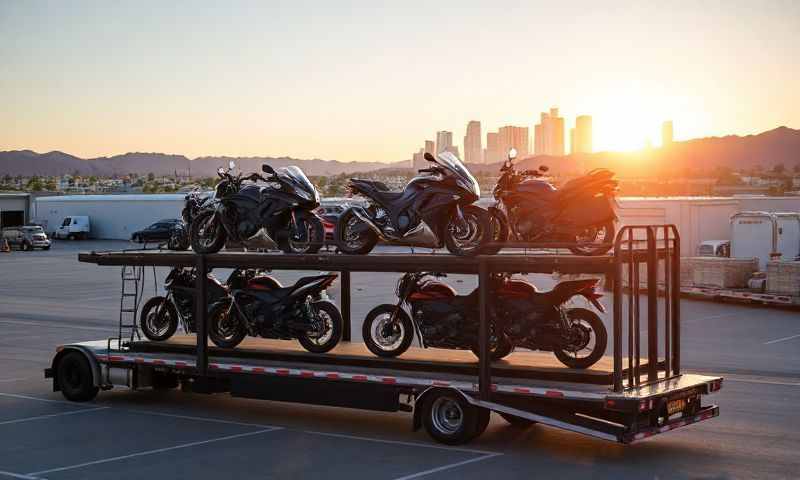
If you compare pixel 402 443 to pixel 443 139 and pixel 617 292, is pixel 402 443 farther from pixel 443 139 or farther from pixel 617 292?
pixel 443 139

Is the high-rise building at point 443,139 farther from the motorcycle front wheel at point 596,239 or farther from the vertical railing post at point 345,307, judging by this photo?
the motorcycle front wheel at point 596,239

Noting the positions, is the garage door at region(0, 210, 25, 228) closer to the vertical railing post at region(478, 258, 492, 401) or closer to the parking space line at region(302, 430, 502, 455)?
the parking space line at region(302, 430, 502, 455)

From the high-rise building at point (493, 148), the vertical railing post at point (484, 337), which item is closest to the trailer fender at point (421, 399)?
the vertical railing post at point (484, 337)

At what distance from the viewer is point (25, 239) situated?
65.6m

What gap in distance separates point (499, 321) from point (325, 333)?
2821mm

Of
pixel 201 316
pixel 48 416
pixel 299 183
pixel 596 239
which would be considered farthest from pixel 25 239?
pixel 596 239

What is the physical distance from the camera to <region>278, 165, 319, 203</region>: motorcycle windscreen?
51.5 ft

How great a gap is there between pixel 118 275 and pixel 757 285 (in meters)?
25.7

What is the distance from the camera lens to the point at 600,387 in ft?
39.6

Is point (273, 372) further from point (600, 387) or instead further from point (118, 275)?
point (118, 275)

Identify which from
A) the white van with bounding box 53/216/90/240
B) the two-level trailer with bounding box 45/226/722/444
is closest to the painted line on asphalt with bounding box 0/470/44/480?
the two-level trailer with bounding box 45/226/722/444

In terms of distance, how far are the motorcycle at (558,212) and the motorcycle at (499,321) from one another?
626 millimetres

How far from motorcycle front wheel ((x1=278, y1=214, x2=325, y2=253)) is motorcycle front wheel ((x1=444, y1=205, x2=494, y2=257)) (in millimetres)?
2210

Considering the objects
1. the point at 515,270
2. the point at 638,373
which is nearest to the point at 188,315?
the point at 515,270
